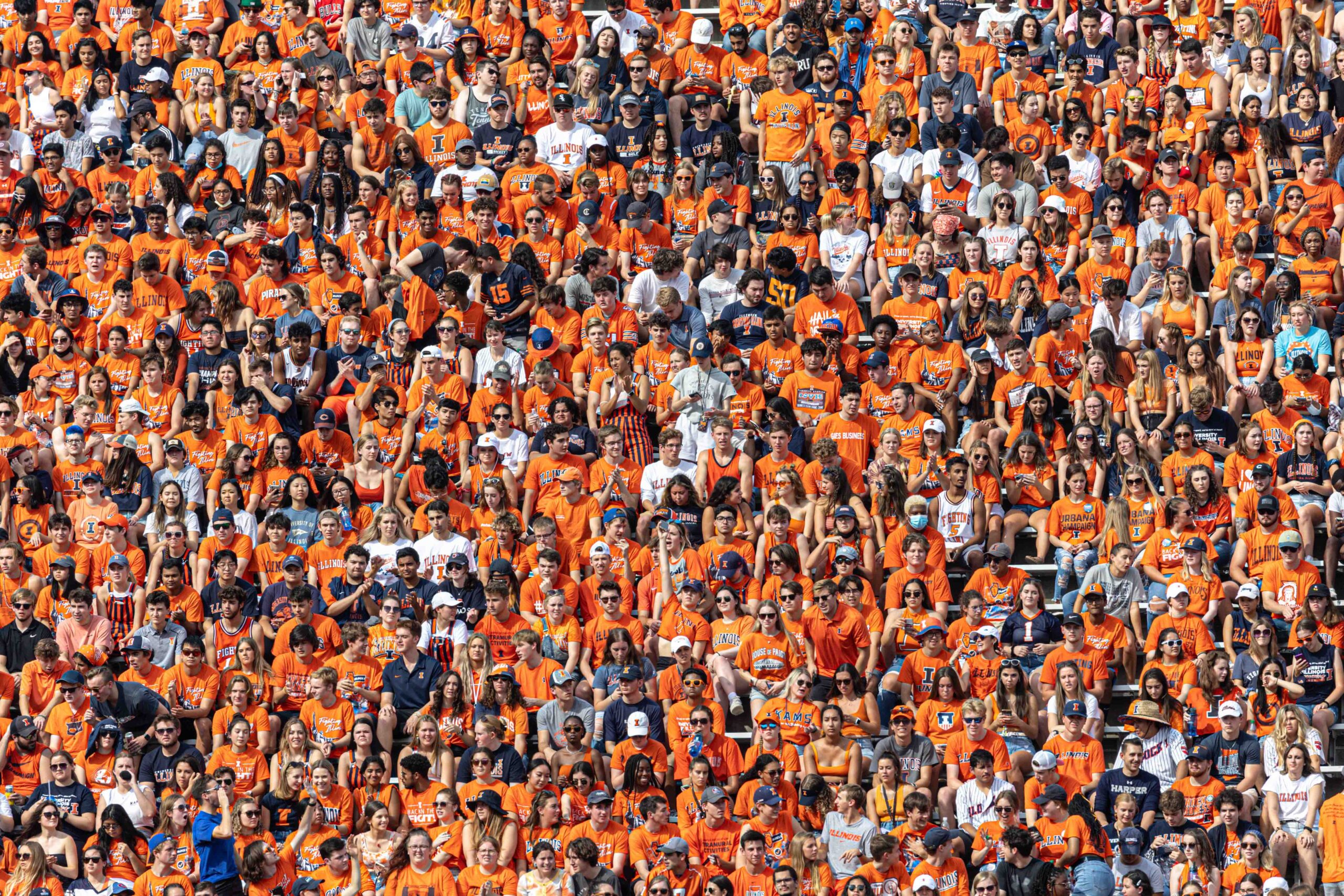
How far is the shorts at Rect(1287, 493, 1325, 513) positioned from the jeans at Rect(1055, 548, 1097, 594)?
5.25 ft

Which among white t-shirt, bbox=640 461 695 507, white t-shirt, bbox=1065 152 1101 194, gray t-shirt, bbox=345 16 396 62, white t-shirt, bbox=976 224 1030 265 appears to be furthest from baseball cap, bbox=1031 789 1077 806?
gray t-shirt, bbox=345 16 396 62

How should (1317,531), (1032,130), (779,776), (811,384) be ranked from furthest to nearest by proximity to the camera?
(1032,130) < (811,384) < (1317,531) < (779,776)

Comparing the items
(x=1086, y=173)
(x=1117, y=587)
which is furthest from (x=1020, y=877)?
(x=1086, y=173)

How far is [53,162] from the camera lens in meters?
23.5

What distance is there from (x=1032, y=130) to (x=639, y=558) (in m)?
5.99

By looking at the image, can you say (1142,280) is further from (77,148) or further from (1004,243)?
(77,148)

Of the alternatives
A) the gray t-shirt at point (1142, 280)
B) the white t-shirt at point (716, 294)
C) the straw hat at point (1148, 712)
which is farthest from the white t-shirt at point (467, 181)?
the straw hat at point (1148, 712)

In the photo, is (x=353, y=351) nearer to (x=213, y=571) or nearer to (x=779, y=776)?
(x=213, y=571)

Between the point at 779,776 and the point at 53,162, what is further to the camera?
the point at 53,162

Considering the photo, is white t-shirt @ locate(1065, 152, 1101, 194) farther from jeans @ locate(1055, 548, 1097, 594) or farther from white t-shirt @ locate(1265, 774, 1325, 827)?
white t-shirt @ locate(1265, 774, 1325, 827)

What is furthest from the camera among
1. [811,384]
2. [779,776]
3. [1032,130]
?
[1032,130]

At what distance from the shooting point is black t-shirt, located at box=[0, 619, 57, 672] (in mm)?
19438

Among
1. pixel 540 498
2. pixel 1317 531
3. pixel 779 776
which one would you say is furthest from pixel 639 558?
pixel 1317 531

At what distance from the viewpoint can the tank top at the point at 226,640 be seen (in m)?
19.4
